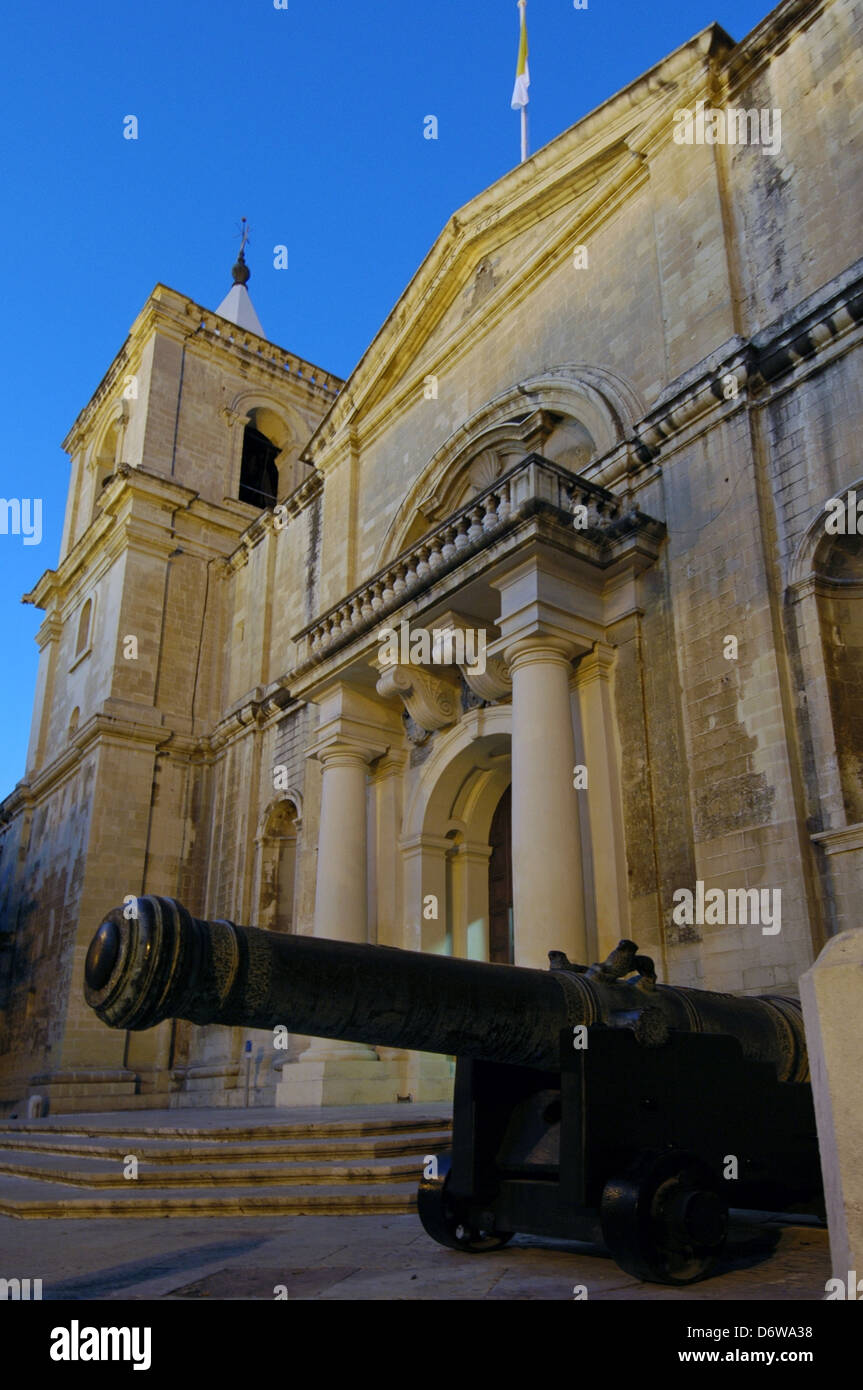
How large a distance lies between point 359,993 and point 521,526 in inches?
297

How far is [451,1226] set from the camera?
14.4 ft

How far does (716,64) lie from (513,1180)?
12879 mm

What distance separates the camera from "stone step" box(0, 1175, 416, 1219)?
5.85m

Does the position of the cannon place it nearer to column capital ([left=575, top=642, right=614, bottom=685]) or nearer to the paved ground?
the paved ground

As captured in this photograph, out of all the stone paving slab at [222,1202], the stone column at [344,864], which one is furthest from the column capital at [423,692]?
the stone paving slab at [222,1202]

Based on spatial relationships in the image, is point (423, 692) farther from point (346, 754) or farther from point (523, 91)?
point (523, 91)

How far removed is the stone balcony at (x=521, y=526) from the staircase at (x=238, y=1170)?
580 centimetres

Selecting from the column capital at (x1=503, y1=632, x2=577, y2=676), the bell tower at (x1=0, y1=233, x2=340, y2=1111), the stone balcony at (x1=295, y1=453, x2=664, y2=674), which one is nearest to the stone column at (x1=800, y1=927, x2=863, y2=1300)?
the column capital at (x1=503, y1=632, x2=577, y2=676)

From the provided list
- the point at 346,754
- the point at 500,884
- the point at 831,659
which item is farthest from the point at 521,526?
the point at 500,884

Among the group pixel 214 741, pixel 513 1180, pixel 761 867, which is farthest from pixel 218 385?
pixel 513 1180

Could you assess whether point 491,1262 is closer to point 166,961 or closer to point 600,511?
point 166,961

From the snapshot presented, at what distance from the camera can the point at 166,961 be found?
129 inches

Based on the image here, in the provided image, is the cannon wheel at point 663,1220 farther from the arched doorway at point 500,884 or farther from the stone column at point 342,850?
the arched doorway at point 500,884

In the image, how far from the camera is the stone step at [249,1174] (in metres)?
6.54
